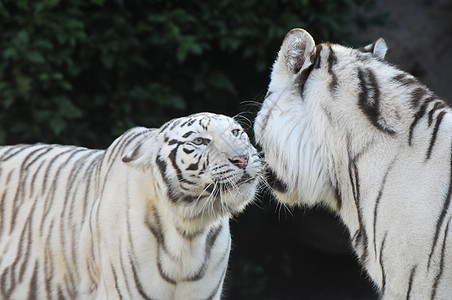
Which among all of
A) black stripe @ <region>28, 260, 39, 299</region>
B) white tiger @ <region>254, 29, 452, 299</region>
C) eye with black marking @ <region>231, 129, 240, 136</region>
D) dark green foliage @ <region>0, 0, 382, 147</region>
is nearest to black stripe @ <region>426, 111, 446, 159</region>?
white tiger @ <region>254, 29, 452, 299</region>

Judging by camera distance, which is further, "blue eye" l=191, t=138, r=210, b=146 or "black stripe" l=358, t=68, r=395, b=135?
"blue eye" l=191, t=138, r=210, b=146

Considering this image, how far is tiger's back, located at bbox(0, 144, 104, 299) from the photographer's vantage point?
3221 millimetres

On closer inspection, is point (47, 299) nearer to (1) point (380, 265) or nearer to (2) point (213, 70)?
(1) point (380, 265)

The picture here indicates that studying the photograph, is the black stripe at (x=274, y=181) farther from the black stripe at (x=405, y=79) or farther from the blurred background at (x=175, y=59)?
the blurred background at (x=175, y=59)

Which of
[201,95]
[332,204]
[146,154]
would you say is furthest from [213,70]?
[332,204]

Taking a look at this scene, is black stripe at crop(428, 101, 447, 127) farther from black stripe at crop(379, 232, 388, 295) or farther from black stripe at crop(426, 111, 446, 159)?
black stripe at crop(379, 232, 388, 295)

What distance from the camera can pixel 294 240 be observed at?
6.17 metres

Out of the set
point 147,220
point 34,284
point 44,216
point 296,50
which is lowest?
point 34,284

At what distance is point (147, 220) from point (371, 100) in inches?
46.7

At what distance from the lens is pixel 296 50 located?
2145 mm

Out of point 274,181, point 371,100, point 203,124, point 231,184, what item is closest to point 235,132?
point 203,124

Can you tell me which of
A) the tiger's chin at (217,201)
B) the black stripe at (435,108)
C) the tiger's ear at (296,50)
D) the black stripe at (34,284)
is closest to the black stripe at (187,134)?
the tiger's chin at (217,201)

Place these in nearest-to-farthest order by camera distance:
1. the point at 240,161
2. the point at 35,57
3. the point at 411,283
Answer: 1. the point at 411,283
2. the point at 240,161
3. the point at 35,57

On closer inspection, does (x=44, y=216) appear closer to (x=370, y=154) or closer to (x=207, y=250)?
(x=207, y=250)
